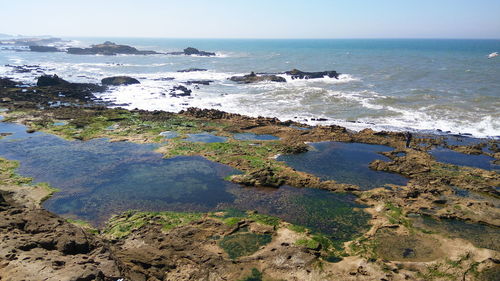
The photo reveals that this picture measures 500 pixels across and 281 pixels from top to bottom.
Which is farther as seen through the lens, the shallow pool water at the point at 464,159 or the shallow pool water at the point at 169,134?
the shallow pool water at the point at 169,134

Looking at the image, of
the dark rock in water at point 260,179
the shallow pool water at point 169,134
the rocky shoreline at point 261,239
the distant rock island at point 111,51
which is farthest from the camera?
the distant rock island at point 111,51

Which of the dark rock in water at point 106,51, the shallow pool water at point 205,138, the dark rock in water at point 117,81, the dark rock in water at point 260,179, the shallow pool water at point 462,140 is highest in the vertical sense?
the dark rock in water at point 106,51

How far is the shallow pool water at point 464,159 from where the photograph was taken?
1035 inches

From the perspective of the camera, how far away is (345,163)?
26.7 m

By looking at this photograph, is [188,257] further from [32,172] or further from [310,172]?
[32,172]

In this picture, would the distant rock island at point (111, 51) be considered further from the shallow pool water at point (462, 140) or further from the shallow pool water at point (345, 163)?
the shallow pool water at point (462, 140)

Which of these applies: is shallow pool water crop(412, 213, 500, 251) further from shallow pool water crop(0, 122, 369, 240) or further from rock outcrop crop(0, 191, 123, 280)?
rock outcrop crop(0, 191, 123, 280)

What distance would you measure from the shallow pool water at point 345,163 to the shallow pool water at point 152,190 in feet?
9.72

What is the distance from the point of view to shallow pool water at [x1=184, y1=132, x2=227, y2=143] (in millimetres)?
31894

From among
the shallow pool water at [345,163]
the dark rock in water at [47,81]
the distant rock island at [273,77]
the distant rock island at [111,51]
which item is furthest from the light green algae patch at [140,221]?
the distant rock island at [111,51]

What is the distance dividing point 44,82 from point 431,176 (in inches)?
2436

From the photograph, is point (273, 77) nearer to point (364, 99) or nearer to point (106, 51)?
point (364, 99)

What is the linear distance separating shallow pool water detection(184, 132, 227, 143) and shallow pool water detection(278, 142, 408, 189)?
7.50 meters

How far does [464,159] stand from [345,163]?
1050cm
